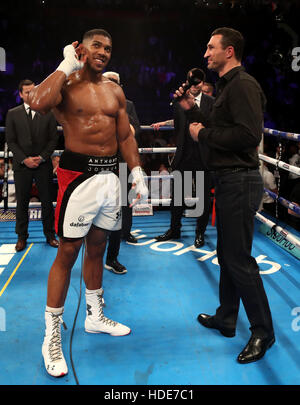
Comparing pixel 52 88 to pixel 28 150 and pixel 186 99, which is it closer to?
pixel 186 99

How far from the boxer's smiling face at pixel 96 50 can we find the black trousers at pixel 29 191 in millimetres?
1759

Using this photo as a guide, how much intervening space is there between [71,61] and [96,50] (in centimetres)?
17

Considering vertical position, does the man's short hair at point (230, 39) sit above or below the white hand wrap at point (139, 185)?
above

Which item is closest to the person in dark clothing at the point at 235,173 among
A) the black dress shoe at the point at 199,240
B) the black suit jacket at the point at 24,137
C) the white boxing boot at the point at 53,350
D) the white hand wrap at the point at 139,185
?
the white hand wrap at the point at 139,185

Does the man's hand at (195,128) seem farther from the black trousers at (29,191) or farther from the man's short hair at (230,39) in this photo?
the black trousers at (29,191)

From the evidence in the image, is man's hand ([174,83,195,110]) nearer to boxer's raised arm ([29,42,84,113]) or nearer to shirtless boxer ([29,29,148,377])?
shirtless boxer ([29,29,148,377])

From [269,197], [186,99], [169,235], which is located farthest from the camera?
[269,197]

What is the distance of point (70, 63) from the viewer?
1771 mm

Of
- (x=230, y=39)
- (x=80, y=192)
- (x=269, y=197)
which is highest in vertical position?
(x=230, y=39)

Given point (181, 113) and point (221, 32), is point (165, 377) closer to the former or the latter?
point (221, 32)

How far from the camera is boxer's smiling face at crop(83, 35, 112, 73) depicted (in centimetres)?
187

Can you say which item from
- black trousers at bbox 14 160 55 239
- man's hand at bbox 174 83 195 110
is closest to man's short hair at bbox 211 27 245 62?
man's hand at bbox 174 83 195 110

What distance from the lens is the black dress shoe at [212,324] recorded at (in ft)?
6.95

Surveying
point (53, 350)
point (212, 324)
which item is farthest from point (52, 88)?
point (212, 324)
